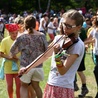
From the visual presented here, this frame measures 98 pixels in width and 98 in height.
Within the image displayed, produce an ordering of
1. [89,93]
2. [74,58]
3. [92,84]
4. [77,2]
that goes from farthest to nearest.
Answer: [77,2], [92,84], [89,93], [74,58]

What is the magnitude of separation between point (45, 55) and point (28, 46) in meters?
1.57

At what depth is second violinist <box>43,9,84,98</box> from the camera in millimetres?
3588

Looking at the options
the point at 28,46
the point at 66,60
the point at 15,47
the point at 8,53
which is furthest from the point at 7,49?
the point at 66,60

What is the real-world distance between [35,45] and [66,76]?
164cm

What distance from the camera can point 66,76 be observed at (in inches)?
151

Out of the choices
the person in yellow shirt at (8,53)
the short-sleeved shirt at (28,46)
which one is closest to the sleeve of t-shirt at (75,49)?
the short-sleeved shirt at (28,46)

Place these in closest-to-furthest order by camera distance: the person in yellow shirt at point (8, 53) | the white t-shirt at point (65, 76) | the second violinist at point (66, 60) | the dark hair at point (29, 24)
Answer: the second violinist at point (66, 60) → the white t-shirt at point (65, 76) → the dark hair at point (29, 24) → the person in yellow shirt at point (8, 53)

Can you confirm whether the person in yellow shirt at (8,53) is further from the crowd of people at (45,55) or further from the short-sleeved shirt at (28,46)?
the short-sleeved shirt at (28,46)

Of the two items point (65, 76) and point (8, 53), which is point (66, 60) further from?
point (8, 53)

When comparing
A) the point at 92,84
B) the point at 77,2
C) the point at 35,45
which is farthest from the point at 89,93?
the point at 77,2

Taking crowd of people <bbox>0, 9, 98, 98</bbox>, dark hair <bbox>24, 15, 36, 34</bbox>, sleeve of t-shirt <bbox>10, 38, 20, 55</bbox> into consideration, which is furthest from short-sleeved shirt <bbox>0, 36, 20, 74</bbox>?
dark hair <bbox>24, 15, 36, 34</bbox>

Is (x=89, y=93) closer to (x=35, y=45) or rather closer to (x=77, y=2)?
(x=35, y=45)

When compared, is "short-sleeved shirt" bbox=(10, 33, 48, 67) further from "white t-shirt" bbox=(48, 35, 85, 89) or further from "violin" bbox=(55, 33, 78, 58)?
"violin" bbox=(55, 33, 78, 58)

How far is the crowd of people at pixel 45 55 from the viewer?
365 centimetres
